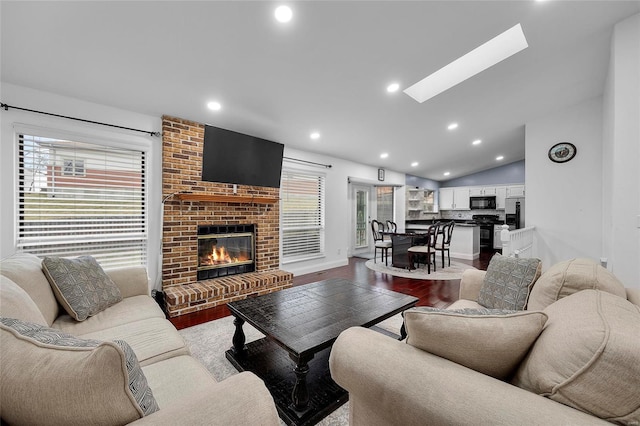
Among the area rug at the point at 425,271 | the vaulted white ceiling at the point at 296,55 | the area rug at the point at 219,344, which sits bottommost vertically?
the area rug at the point at 219,344

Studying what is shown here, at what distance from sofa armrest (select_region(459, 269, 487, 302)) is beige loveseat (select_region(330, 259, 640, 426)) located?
1094 mm

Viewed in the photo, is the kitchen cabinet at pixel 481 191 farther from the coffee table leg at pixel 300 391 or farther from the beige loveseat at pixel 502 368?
the coffee table leg at pixel 300 391

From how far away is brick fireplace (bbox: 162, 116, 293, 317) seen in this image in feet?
10.3

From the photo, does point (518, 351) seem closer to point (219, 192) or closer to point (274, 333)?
point (274, 333)

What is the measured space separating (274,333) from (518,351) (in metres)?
1.21

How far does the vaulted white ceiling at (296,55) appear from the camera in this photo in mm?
1902

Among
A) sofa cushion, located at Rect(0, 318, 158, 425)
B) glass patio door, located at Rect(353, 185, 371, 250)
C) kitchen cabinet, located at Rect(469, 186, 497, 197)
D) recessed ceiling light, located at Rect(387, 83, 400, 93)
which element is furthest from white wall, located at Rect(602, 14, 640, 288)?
kitchen cabinet, located at Rect(469, 186, 497, 197)

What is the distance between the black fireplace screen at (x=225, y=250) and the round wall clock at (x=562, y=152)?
201 inches

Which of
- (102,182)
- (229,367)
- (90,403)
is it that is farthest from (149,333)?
(102,182)

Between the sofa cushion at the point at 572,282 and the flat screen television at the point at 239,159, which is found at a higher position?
the flat screen television at the point at 239,159

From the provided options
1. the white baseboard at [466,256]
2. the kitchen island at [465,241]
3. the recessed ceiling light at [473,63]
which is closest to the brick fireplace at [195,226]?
the recessed ceiling light at [473,63]

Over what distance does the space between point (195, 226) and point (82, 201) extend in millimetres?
1143

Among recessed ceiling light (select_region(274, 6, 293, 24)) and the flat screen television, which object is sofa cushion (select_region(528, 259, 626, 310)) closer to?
recessed ceiling light (select_region(274, 6, 293, 24))

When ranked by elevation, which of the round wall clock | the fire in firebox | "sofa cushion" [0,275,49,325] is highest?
the round wall clock
